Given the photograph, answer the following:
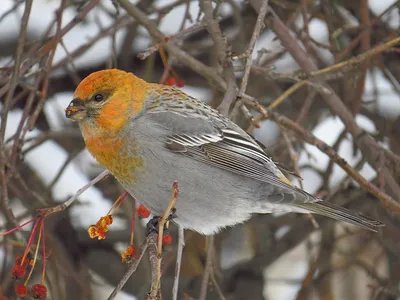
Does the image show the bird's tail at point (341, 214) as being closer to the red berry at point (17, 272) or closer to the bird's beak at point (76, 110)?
the bird's beak at point (76, 110)

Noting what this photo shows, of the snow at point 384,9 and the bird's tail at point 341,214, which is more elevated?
the snow at point 384,9

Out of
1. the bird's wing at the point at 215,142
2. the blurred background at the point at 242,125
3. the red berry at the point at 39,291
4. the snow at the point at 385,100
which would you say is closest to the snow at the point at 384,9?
the blurred background at the point at 242,125

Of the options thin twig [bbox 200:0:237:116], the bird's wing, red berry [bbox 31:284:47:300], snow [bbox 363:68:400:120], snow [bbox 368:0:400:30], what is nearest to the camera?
red berry [bbox 31:284:47:300]

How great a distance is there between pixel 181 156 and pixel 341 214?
91 centimetres

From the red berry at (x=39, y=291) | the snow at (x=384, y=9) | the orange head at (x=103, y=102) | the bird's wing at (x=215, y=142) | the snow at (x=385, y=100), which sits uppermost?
the snow at (x=384, y=9)

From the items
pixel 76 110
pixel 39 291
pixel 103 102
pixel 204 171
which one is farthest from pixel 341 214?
pixel 39 291

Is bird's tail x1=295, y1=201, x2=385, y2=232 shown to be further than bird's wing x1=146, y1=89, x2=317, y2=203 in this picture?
No

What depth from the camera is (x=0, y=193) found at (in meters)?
3.11

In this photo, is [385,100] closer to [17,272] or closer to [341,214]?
[341,214]

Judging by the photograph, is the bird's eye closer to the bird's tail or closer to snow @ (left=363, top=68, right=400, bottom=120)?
the bird's tail

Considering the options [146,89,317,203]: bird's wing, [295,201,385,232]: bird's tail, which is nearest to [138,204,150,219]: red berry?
[146,89,317,203]: bird's wing

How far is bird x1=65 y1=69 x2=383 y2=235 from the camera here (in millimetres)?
3373

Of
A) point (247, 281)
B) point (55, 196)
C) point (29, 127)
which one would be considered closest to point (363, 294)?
point (247, 281)

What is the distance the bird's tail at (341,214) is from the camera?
344 centimetres
